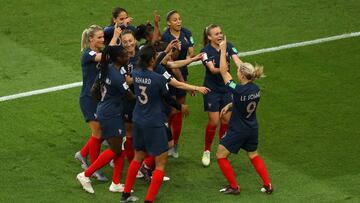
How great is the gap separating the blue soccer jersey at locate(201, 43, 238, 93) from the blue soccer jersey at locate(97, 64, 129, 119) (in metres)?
1.66

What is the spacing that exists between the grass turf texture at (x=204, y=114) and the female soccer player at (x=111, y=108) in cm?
32

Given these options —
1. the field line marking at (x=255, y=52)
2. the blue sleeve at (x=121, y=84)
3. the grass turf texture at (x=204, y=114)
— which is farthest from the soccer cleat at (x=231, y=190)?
the field line marking at (x=255, y=52)

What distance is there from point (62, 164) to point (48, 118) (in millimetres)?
1822

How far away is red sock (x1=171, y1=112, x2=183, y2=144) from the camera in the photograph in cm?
1448

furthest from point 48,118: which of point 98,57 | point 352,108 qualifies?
point 352,108

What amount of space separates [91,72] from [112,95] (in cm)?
71

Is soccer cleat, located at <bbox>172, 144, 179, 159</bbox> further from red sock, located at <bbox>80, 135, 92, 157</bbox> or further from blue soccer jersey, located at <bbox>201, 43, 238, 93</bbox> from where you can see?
red sock, located at <bbox>80, 135, 92, 157</bbox>

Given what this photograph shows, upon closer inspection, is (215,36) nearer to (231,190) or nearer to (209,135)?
(209,135)

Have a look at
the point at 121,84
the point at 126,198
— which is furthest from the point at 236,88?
the point at 126,198

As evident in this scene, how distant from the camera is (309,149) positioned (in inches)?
568

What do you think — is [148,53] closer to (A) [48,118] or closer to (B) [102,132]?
(B) [102,132]

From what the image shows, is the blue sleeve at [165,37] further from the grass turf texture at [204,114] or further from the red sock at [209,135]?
the grass turf texture at [204,114]

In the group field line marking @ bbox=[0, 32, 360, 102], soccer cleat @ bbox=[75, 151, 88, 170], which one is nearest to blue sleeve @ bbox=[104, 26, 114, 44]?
soccer cleat @ bbox=[75, 151, 88, 170]

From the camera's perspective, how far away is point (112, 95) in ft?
42.1
